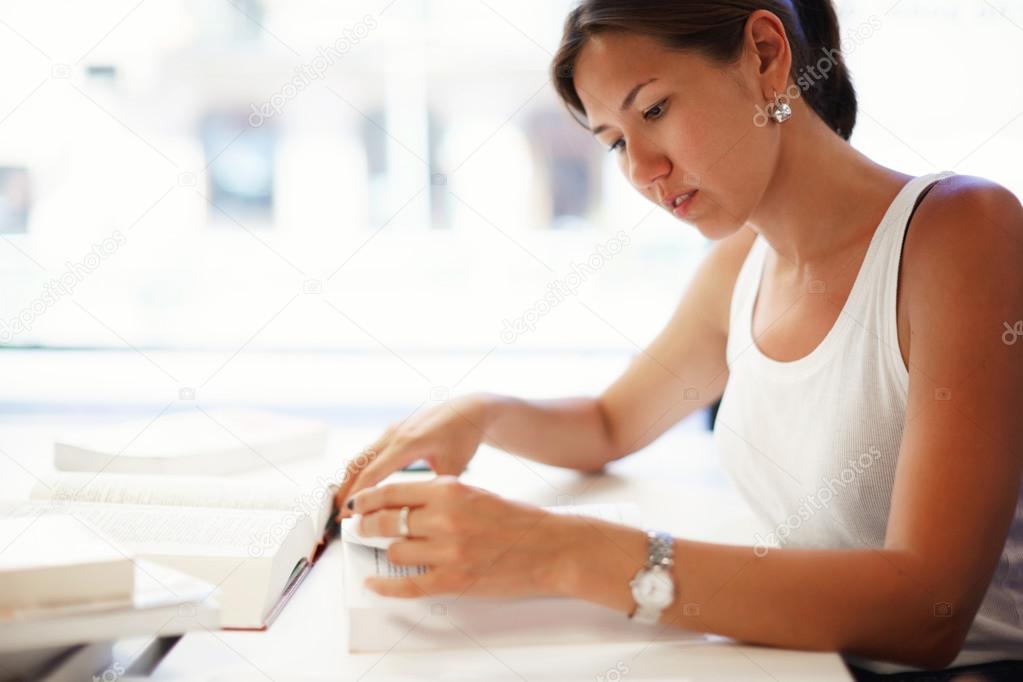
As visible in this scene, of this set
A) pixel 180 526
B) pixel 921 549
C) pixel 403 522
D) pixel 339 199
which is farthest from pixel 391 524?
pixel 339 199

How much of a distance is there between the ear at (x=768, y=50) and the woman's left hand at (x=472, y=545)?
535mm

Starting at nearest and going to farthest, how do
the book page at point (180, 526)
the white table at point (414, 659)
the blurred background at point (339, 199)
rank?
the white table at point (414, 659) < the book page at point (180, 526) < the blurred background at point (339, 199)

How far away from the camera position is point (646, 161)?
1.06m

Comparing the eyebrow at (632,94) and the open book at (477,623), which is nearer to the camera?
the open book at (477,623)

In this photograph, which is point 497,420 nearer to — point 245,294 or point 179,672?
point 179,672

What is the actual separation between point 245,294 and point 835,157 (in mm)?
1348

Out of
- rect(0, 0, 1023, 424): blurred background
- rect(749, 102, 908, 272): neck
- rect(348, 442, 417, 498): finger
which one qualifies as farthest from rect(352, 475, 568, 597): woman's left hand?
rect(0, 0, 1023, 424): blurred background

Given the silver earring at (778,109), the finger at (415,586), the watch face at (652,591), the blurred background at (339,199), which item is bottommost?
the watch face at (652,591)

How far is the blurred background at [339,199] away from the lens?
6.13 feet

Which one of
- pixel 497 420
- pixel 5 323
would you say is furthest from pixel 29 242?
pixel 497 420

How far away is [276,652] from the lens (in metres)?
0.83

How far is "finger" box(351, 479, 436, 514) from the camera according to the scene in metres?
0.87

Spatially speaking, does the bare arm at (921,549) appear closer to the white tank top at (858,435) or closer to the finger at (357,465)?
the white tank top at (858,435)

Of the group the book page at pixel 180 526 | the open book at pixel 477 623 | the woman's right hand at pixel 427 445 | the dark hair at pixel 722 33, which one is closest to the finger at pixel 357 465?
the woman's right hand at pixel 427 445
